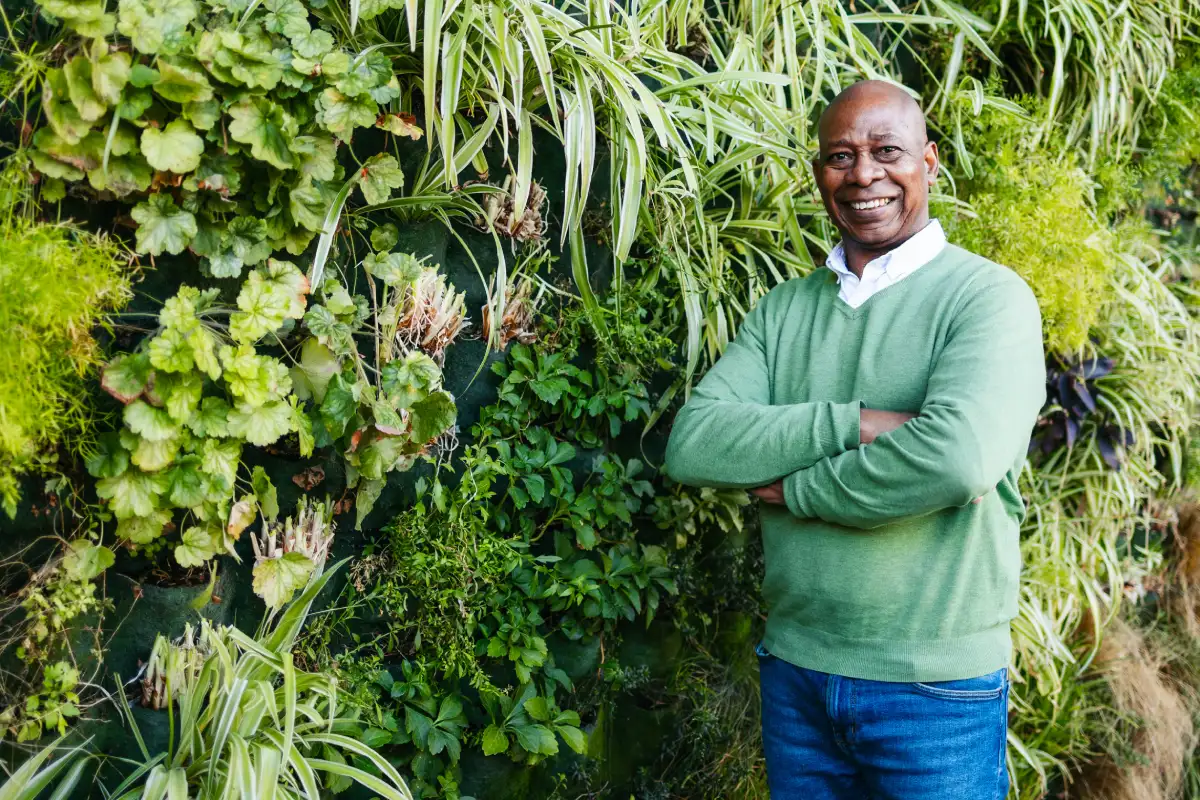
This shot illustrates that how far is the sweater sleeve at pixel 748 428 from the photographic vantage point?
154 centimetres

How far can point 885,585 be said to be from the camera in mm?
1529

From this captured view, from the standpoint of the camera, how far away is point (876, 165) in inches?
64.1

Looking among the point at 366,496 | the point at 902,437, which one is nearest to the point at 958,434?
the point at 902,437

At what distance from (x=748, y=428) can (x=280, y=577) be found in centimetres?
83

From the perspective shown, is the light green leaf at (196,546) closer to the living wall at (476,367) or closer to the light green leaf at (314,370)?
the living wall at (476,367)

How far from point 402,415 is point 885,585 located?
88cm

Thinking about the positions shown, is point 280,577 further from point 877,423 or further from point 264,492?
point 877,423

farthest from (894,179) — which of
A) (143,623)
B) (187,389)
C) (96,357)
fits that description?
(143,623)

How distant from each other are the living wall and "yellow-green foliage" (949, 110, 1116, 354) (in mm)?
11

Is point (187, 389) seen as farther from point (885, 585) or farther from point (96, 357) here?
point (885, 585)

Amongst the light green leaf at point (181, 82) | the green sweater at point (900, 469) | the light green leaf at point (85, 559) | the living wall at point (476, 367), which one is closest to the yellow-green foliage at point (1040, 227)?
the living wall at point (476, 367)

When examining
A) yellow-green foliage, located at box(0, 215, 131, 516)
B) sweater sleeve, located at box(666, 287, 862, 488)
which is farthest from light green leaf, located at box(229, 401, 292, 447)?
sweater sleeve, located at box(666, 287, 862, 488)

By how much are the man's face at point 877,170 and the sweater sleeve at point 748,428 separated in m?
0.26

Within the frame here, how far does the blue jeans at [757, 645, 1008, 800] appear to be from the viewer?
1.51 metres
